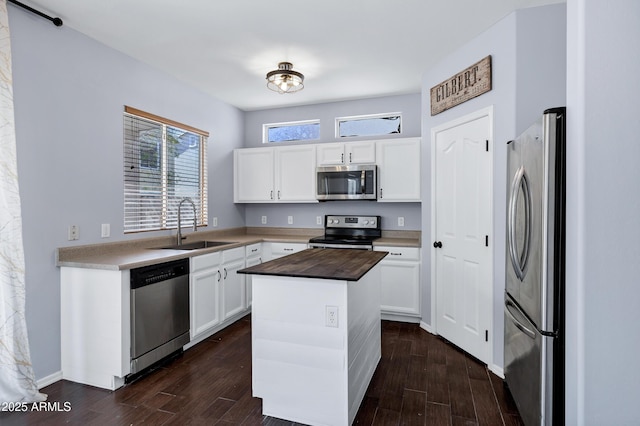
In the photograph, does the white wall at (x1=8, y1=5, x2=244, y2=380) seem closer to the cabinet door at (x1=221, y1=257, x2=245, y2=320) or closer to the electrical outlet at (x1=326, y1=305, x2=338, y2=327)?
the cabinet door at (x1=221, y1=257, x2=245, y2=320)

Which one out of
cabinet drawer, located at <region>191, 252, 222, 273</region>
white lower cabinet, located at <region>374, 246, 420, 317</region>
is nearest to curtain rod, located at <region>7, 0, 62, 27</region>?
cabinet drawer, located at <region>191, 252, 222, 273</region>

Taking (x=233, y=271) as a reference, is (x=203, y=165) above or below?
above

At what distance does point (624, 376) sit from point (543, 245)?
57 centimetres

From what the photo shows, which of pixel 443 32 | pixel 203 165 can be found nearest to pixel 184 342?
pixel 203 165

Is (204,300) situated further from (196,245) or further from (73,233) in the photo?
(73,233)

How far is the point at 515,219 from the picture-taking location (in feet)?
6.76

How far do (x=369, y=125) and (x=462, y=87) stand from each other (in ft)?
5.25

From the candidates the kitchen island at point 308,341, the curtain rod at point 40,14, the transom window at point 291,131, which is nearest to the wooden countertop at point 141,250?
the kitchen island at point 308,341

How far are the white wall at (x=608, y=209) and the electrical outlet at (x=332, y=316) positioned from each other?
3.58 feet

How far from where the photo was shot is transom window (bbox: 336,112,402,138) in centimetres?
441

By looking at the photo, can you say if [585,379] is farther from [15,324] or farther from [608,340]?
[15,324]

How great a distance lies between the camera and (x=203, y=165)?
167 inches

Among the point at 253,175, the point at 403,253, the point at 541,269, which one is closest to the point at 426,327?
the point at 403,253

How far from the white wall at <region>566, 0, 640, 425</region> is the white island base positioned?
107 cm
